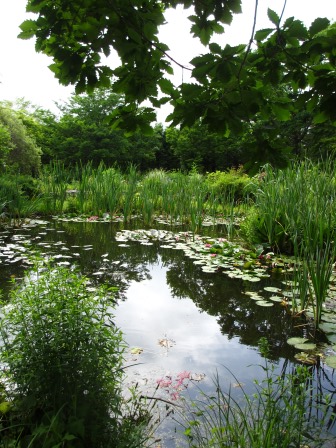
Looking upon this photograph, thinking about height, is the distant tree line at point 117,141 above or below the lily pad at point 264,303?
above

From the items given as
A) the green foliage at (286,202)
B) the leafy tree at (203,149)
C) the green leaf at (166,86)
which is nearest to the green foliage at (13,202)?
the green foliage at (286,202)

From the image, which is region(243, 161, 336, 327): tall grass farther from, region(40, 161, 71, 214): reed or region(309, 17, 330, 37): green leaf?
region(40, 161, 71, 214): reed

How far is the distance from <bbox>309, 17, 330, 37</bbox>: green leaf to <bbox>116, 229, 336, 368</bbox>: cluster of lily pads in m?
1.76

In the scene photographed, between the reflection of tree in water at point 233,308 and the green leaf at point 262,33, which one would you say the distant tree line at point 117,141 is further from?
the green leaf at point 262,33

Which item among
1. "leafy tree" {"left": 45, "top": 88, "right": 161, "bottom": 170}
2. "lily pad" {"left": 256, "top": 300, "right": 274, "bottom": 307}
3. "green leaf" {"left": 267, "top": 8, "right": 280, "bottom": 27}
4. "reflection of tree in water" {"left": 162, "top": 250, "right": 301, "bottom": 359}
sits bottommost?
"reflection of tree in water" {"left": 162, "top": 250, "right": 301, "bottom": 359}

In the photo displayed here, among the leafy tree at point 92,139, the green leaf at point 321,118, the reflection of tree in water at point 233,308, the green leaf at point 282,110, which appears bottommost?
Answer: the reflection of tree in water at point 233,308

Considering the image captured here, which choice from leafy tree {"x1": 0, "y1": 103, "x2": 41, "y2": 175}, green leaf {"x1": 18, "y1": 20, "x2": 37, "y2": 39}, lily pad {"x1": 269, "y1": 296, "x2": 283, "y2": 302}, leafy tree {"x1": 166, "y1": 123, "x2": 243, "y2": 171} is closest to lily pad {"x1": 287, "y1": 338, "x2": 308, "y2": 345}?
lily pad {"x1": 269, "y1": 296, "x2": 283, "y2": 302}

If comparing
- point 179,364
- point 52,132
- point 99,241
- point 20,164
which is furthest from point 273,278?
point 52,132

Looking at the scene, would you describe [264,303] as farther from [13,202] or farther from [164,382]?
[13,202]

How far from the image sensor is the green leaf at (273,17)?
3.97ft

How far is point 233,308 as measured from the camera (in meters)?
3.00

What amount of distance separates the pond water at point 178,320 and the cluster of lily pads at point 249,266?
75mm

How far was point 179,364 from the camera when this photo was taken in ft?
6.88

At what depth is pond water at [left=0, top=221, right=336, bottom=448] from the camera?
1962 millimetres
